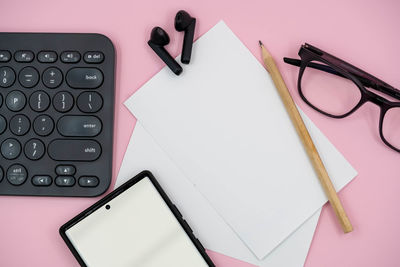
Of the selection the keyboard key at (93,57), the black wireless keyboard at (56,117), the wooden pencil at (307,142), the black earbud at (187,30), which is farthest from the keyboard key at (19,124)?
the wooden pencil at (307,142)

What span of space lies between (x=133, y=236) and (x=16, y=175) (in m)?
0.17

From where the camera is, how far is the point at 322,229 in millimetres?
463

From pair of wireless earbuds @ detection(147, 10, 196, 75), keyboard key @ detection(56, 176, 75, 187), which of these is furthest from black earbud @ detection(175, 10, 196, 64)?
keyboard key @ detection(56, 176, 75, 187)

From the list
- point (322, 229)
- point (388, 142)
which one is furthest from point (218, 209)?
point (388, 142)

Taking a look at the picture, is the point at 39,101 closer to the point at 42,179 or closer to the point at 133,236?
the point at 42,179

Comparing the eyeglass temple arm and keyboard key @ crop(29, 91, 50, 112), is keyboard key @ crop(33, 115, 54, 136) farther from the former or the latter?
the eyeglass temple arm

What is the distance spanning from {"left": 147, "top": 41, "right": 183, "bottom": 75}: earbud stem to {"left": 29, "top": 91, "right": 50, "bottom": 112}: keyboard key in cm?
15

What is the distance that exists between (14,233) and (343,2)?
0.53 metres

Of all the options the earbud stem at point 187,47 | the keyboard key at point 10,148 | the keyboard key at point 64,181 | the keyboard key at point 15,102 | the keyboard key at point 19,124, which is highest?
the keyboard key at point 15,102

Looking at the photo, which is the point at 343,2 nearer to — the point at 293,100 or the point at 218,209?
the point at 293,100

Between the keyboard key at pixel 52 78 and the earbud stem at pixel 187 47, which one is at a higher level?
the keyboard key at pixel 52 78

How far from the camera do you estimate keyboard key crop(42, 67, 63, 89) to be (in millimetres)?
457

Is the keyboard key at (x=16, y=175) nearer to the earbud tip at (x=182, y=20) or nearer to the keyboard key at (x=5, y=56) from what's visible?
the keyboard key at (x=5, y=56)

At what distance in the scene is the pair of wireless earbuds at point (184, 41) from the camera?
0.45m
